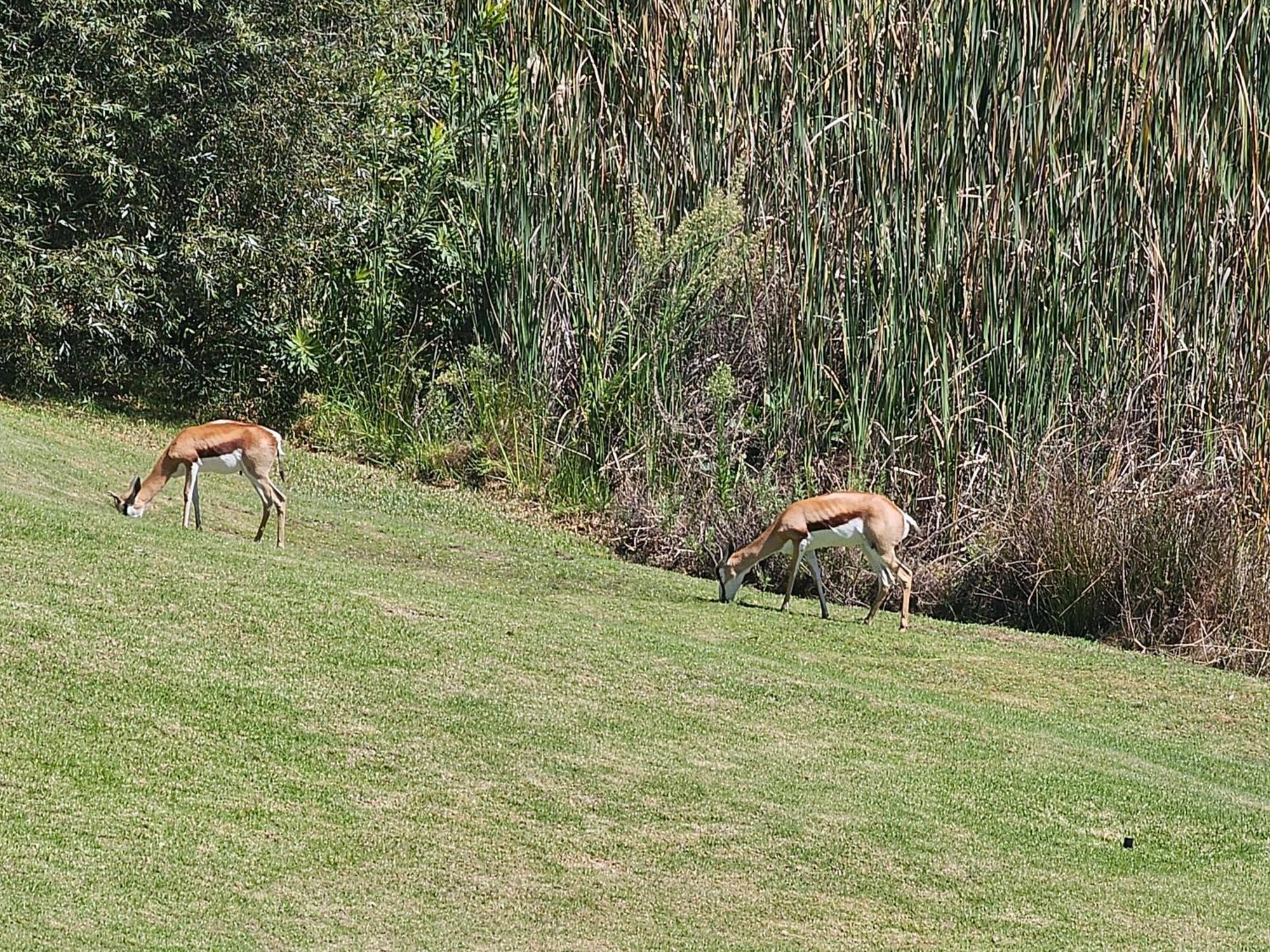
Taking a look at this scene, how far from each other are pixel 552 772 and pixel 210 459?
4.87m

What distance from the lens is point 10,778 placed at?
7285mm

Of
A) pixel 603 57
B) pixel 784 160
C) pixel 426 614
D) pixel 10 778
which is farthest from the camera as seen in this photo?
pixel 603 57

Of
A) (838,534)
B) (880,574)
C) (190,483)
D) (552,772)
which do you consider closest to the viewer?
(552,772)

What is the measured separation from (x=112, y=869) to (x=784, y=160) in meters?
11.9

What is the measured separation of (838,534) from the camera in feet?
40.3

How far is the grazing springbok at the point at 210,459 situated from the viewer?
39.5ft

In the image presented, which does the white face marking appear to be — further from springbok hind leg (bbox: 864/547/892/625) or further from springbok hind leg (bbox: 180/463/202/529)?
springbok hind leg (bbox: 180/463/202/529)

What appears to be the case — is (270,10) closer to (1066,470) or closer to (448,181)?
(448,181)

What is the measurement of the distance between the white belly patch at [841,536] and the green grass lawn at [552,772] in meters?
0.62

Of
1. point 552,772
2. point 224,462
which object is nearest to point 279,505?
point 224,462

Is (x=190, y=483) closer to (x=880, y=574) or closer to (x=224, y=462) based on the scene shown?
(x=224, y=462)

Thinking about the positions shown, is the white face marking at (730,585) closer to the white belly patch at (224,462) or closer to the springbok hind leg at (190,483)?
the white belly patch at (224,462)

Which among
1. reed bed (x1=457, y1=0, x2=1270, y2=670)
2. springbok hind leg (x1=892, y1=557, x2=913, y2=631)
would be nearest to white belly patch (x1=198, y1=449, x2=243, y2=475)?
springbok hind leg (x1=892, y1=557, x2=913, y2=631)

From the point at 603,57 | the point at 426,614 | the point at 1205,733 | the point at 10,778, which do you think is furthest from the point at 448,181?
the point at 10,778
